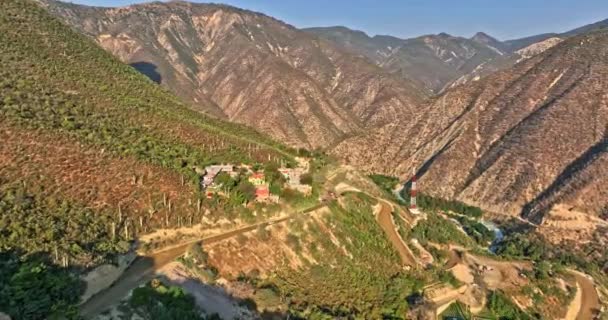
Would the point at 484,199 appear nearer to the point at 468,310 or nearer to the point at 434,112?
the point at 434,112

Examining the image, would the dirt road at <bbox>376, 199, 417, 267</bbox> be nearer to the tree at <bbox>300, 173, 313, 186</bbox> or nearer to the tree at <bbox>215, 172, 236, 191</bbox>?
the tree at <bbox>300, 173, 313, 186</bbox>

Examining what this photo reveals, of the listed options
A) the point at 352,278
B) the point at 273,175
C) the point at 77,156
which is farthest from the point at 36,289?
the point at 273,175

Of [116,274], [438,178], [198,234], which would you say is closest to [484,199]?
[438,178]

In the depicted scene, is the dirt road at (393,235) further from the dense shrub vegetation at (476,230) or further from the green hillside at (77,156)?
the dense shrub vegetation at (476,230)

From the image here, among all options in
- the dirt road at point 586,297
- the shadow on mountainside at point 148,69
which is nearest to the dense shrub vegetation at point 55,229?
the dirt road at point 586,297

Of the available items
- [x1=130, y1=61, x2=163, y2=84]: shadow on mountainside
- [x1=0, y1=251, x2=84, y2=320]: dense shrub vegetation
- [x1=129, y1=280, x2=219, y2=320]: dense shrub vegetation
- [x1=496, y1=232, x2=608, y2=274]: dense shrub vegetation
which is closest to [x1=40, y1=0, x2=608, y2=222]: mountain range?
[x1=496, y1=232, x2=608, y2=274]: dense shrub vegetation
